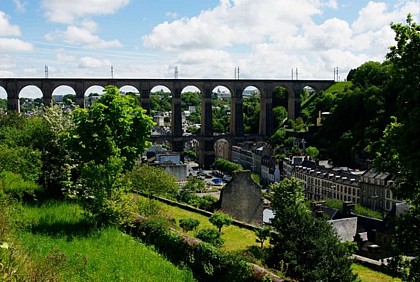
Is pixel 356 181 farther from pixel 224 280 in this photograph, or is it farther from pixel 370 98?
pixel 224 280

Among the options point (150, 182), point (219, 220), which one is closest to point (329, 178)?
point (150, 182)

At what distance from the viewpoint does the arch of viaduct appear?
69.2 metres

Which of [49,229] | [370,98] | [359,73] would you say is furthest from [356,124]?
[49,229]

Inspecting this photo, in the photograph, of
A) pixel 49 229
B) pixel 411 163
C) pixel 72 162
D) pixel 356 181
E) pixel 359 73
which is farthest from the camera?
pixel 359 73

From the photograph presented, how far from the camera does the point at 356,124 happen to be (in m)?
64.1

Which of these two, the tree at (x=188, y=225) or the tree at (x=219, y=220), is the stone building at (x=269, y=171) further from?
the tree at (x=188, y=225)

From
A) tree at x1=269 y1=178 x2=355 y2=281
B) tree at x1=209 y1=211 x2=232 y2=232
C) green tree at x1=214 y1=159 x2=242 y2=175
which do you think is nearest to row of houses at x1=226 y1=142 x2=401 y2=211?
green tree at x1=214 y1=159 x2=242 y2=175

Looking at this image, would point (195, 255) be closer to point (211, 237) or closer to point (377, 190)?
point (211, 237)

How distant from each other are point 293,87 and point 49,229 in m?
70.4

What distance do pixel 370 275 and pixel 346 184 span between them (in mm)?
33537

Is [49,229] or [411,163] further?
[49,229]

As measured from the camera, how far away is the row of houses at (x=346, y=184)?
138 feet

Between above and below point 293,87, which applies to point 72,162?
below

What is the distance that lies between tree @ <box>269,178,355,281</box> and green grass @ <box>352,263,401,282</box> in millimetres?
→ 1579
